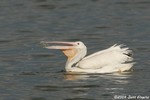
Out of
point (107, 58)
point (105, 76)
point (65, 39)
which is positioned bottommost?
point (65, 39)

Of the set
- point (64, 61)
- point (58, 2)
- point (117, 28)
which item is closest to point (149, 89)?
point (64, 61)

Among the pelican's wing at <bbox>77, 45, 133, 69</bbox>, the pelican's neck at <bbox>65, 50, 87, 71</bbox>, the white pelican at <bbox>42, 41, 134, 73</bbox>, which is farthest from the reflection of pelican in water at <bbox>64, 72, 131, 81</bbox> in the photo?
the pelican's neck at <bbox>65, 50, 87, 71</bbox>

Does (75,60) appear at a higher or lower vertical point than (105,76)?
higher

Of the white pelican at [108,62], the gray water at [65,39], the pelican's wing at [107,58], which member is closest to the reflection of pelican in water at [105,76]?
the gray water at [65,39]

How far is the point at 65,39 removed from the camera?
2167 centimetres

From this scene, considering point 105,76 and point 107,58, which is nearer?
point 105,76

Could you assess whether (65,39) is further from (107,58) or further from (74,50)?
(107,58)

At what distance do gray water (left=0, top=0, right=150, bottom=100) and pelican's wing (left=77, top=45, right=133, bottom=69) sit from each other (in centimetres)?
32

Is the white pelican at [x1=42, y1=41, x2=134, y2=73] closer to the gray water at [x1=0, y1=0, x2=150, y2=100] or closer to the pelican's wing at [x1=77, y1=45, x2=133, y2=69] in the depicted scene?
the pelican's wing at [x1=77, y1=45, x2=133, y2=69]

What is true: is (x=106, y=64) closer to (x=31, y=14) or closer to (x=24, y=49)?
(x=24, y=49)

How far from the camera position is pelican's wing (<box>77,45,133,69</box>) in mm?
17125

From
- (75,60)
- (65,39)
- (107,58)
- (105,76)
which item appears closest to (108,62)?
(107,58)

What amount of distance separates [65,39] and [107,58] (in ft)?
15.3

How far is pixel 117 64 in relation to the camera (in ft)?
56.4
